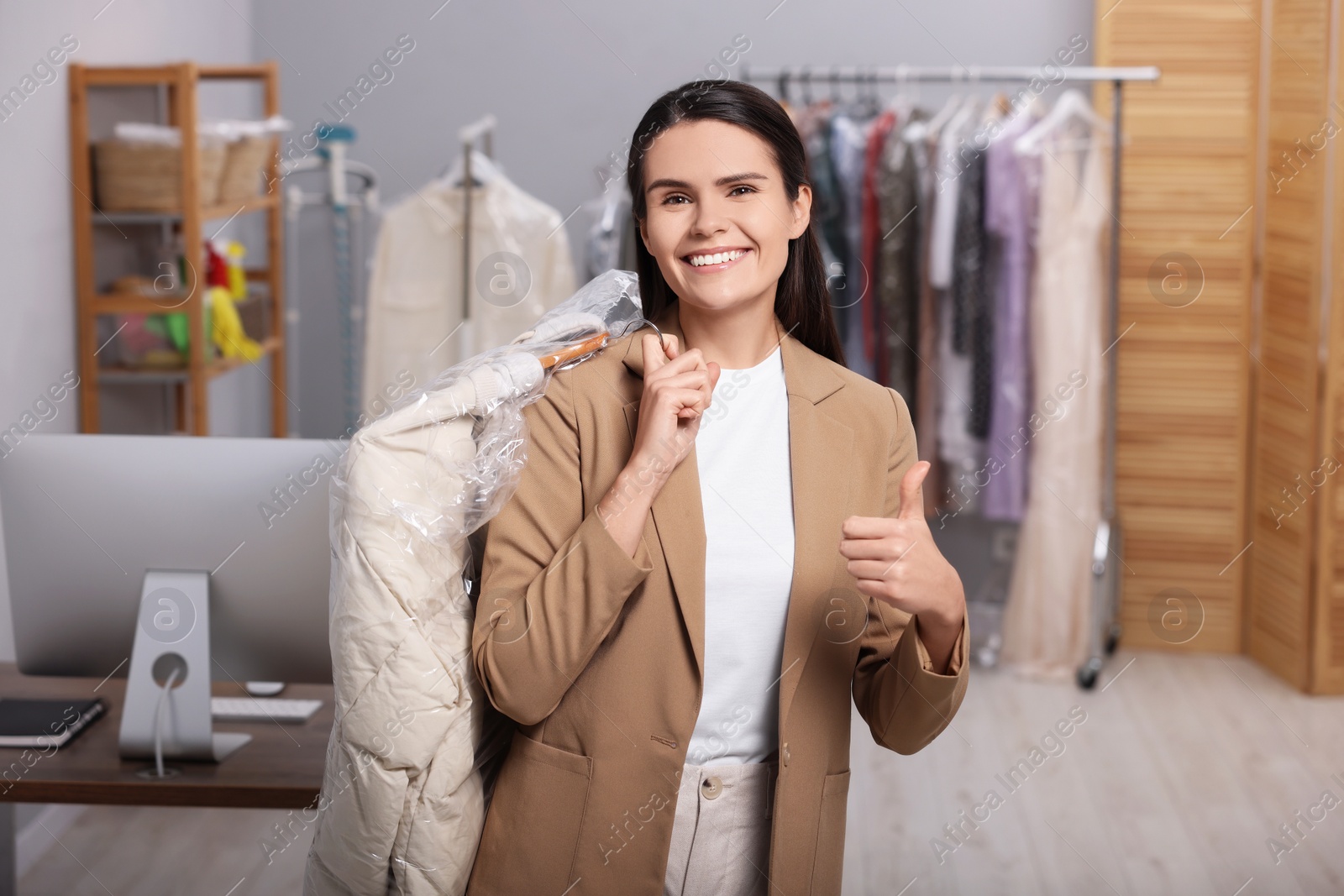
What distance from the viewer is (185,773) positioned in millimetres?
1524

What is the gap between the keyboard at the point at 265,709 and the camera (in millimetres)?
1689

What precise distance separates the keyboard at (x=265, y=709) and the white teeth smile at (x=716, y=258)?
2.96 ft

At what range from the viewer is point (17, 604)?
1564 mm

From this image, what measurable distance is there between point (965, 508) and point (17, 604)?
105 inches

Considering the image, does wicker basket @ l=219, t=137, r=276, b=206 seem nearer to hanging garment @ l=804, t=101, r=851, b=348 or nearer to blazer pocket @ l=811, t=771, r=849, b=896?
hanging garment @ l=804, t=101, r=851, b=348

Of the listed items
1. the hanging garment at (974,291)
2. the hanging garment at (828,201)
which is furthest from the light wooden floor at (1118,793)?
the hanging garment at (828,201)

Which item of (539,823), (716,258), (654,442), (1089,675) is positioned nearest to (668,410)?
(654,442)

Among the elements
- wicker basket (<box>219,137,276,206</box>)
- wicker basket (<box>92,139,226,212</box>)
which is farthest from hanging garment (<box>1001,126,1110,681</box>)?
wicker basket (<box>92,139,226,212</box>)

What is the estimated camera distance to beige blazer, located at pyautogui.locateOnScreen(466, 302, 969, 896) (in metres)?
1.13

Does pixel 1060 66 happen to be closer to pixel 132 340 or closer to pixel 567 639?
pixel 132 340

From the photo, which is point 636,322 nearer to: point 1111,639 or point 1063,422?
point 1063,422

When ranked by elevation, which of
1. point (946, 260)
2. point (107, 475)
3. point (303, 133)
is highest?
point (303, 133)

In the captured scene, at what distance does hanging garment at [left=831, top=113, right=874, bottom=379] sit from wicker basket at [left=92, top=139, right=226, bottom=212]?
5.37ft

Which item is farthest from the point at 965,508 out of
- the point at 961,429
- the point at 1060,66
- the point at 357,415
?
the point at 357,415
